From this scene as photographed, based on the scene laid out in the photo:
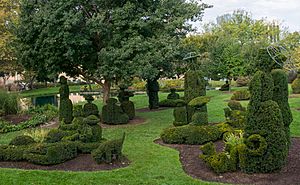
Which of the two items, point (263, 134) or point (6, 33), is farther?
point (6, 33)

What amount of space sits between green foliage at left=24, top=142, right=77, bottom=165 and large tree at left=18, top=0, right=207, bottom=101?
567cm

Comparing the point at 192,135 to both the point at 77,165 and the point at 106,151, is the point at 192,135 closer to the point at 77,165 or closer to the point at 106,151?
the point at 106,151

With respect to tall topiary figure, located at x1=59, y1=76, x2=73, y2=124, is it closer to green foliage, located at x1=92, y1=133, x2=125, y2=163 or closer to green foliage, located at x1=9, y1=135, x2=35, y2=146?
green foliage, located at x1=9, y1=135, x2=35, y2=146

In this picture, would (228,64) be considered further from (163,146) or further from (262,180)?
(262,180)

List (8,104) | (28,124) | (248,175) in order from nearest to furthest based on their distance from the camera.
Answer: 1. (248,175)
2. (28,124)
3. (8,104)

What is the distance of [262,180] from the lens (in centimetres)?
827

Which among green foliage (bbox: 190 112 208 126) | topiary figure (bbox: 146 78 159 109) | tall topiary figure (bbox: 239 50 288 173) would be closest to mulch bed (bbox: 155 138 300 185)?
tall topiary figure (bbox: 239 50 288 173)

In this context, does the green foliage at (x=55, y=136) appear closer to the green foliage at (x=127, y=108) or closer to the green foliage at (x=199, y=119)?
the green foliage at (x=199, y=119)

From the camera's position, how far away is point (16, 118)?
18766 mm

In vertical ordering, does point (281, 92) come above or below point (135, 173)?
above

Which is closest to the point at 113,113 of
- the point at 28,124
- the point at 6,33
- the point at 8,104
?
the point at 28,124

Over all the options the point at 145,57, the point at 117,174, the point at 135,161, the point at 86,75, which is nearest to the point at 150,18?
the point at 145,57

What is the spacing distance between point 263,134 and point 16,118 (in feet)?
46.3

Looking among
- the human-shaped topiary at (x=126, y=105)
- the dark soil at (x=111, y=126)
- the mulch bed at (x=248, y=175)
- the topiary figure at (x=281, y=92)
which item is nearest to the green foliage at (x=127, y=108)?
the human-shaped topiary at (x=126, y=105)
